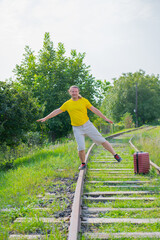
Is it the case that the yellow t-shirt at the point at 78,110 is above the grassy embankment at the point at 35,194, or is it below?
above

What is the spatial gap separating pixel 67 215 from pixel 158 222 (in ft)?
4.27

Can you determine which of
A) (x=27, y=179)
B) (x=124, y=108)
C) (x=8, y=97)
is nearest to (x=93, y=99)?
(x=8, y=97)

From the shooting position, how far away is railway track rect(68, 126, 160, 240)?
3328 millimetres

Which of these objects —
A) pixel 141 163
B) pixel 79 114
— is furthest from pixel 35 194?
pixel 141 163

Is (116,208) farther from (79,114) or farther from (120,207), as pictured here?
(79,114)

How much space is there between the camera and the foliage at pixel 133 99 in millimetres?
58062

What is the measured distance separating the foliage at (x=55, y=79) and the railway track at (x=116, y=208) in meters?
16.0

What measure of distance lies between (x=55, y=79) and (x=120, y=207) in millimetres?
19456

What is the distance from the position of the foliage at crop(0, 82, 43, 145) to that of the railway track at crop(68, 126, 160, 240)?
4.60 meters

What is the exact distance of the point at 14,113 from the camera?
10211 mm

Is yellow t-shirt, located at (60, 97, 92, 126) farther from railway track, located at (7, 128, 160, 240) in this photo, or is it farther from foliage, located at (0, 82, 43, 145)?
foliage, located at (0, 82, 43, 145)

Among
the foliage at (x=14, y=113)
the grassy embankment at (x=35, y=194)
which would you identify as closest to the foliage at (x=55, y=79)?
the foliage at (x=14, y=113)

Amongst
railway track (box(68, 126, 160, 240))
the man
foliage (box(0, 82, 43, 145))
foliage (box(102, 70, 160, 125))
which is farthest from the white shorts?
foliage (box(102, 70, 160, 125))

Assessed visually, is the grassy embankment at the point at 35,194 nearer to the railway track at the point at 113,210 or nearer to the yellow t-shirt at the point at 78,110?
the railway track at the point at 113,210
